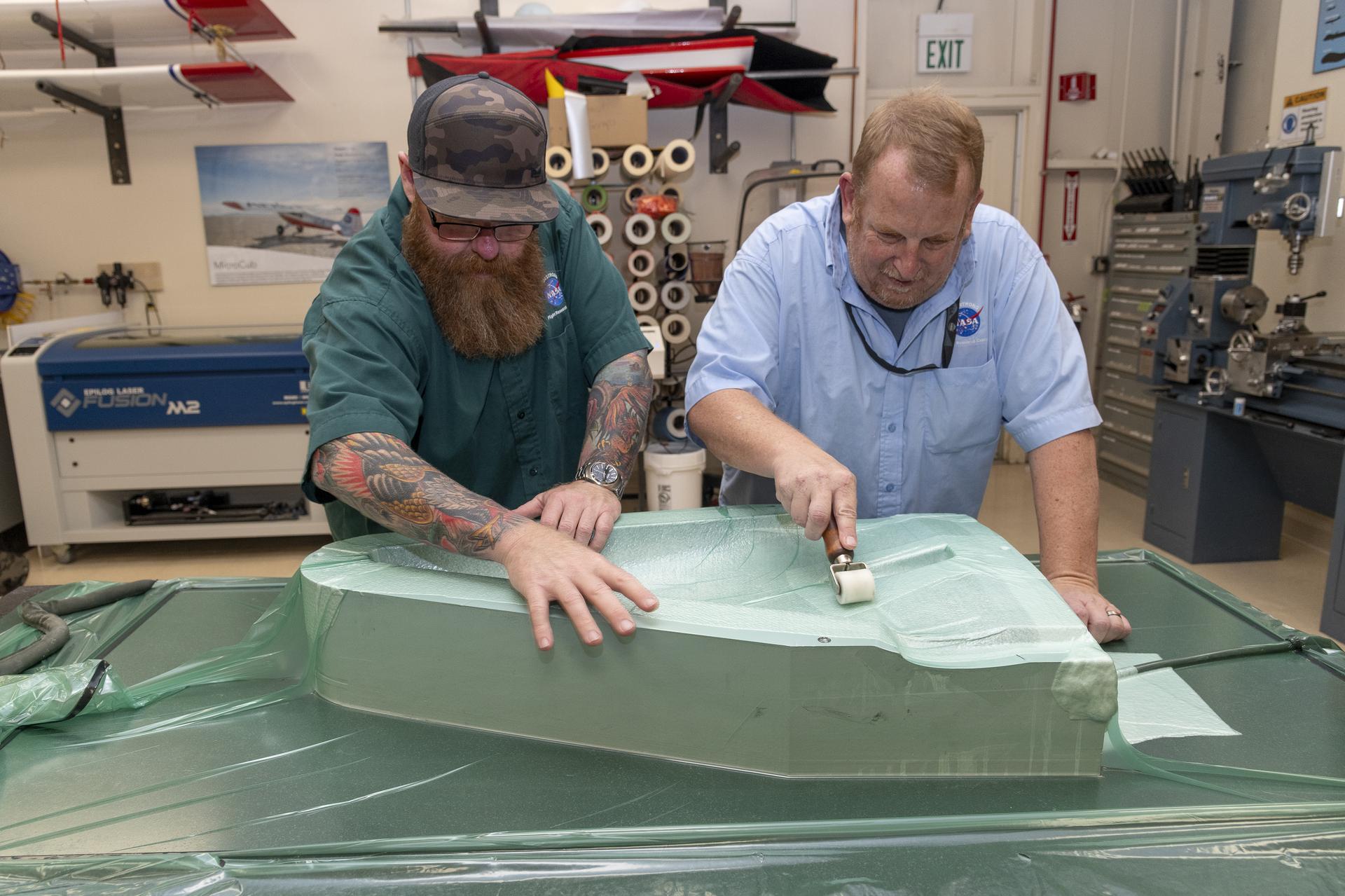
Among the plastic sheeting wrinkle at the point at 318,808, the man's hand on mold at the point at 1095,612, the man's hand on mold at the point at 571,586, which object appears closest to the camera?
the plastic sheeting wrinkle at the point at 318,808

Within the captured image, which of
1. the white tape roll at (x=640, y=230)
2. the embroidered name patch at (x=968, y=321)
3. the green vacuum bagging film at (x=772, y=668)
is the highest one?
the white tape roll at (x=640, y=230)

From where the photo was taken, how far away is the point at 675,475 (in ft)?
11.6

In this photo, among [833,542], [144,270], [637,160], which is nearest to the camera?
[833,542]

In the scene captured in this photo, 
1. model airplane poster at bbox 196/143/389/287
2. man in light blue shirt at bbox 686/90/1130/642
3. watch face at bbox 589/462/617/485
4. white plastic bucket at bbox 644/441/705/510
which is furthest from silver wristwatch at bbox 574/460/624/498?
model airplane poster at bbox 196/143/389/287

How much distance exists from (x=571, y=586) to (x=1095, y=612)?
2.52 feet

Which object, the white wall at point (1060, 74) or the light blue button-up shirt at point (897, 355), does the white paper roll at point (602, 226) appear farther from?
the light blue button-up shirt at point (897, 355)

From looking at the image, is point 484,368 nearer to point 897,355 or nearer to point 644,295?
point 897,355

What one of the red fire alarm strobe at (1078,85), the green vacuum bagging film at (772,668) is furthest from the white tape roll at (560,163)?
the red fire alarm strobe at (1078,85)

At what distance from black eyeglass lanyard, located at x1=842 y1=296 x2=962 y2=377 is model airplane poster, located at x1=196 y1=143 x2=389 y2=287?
3.37 metres

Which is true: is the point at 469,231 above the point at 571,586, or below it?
above

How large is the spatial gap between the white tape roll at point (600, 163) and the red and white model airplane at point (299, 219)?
1261mm

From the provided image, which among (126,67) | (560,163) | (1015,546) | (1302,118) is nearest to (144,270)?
(126,67)

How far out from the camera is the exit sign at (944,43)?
15.3 feet

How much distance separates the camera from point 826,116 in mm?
4383
